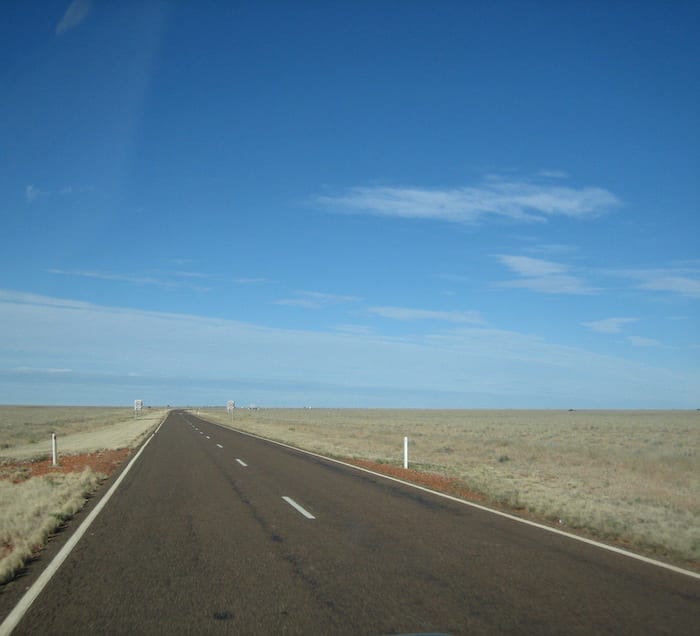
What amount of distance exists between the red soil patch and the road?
28.5ft

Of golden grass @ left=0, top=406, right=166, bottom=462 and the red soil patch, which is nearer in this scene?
the red soil patch

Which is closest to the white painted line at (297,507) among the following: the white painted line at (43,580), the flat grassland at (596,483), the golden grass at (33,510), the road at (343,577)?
the road at (343,577)

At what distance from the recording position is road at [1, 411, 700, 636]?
568cm

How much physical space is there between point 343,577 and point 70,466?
17471mm

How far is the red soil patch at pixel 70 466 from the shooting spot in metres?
19.8

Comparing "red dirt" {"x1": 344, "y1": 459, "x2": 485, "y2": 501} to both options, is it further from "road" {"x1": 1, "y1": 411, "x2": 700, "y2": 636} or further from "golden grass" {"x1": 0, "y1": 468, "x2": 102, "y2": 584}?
"golden grass" {"x1": 0, "y1": 468, "x2": 102, "y2": 584}

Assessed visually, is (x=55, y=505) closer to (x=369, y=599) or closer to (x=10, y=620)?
(x=10, y=620)

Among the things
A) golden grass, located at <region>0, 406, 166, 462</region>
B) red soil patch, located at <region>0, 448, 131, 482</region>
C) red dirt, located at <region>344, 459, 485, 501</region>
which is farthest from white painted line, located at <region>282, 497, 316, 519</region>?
golden grass, located at <region>0, 406, 166, 462</region>

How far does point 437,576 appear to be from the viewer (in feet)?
23.5

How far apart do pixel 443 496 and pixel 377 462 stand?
364 inches

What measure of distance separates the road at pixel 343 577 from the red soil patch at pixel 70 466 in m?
8.69

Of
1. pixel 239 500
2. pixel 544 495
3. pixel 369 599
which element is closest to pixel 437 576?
pixel 369 599

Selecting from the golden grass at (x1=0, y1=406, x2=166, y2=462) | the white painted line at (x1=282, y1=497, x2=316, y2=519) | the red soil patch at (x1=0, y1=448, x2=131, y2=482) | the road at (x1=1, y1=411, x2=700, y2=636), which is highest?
the road at (x1=1, y1=411, x2=700, y2=636)

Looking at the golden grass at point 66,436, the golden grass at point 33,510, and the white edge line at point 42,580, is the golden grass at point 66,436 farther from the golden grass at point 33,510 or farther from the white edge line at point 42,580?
the white edge line at point 42,580
